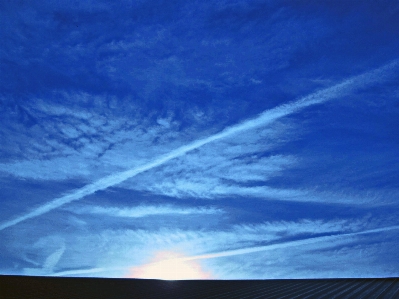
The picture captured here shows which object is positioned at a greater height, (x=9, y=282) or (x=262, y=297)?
(x=9, y=282)

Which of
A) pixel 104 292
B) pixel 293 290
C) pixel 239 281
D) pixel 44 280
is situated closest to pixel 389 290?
pixel 293 290

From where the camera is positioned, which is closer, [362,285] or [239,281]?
[362,285]

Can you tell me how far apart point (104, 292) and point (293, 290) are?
37.3 ft

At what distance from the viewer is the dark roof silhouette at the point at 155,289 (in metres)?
18.5

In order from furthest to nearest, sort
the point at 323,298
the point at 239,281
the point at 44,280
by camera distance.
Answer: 1. the point at 239,281
2. the point at 44,280
3. the point at 323,298

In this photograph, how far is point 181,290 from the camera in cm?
2130

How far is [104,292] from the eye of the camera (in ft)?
63.0

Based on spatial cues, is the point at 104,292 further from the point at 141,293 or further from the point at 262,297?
the point at 262,297

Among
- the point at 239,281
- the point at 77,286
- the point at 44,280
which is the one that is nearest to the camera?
the point at 77,286

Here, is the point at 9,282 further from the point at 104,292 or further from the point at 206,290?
the point at 206,290

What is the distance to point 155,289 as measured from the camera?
21500 millimetres

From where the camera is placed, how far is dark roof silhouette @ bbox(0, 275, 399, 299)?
18.5m

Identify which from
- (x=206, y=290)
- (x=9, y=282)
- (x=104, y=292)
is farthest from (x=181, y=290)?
(x=9, y=282)

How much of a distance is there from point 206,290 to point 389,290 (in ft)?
36.7
